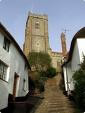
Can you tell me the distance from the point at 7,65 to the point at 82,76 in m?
6.77

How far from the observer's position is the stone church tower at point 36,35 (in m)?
49.7

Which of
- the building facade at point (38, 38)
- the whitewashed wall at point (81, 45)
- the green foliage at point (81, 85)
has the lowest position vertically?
the green foliage at point (81, 85)

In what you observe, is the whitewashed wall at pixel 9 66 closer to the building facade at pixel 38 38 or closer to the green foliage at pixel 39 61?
the green foliage at pixel 39 61

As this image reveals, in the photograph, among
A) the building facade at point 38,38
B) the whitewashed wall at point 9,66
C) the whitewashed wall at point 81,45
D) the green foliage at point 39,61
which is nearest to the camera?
the whitewashed wall at point 9,66

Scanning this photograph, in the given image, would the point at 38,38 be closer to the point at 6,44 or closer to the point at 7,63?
the point at 6,44

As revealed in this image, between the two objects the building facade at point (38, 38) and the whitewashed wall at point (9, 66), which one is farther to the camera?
the building facade at point (38, 38)

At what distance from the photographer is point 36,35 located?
171 ft

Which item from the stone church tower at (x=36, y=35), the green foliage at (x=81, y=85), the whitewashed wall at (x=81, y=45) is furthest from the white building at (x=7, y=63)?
the stone church tower at (x=36, y=35)

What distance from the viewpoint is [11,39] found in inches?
607

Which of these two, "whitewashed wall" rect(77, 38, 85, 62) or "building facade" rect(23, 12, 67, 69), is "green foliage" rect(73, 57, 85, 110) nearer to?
"whitewashed wall" rect(77, 38, 85, 62)

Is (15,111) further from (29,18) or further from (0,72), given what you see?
(29,18)

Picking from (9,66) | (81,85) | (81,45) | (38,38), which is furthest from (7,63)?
(38,38)

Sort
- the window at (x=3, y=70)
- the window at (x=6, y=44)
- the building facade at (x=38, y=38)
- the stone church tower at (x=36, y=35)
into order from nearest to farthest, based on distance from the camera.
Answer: the window at (x=3, y=70) → the window at (x=6, y=44) → the building facade at (x=38, y=38) → the stone church tower at (x=36, y=35)

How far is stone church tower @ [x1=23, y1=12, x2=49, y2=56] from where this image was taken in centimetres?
4967
